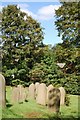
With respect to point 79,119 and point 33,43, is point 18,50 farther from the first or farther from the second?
point 79,119

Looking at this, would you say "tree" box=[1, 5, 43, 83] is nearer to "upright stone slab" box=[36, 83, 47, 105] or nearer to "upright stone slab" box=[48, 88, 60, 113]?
"upright stone slab" box=[36, 83, 47, 105]

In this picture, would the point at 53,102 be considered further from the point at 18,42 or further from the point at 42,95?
the point at 18,42

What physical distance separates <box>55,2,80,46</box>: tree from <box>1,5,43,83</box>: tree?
783 cm

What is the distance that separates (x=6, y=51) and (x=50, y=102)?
93.2ft

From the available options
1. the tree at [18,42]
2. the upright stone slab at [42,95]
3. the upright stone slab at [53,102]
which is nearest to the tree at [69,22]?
the tree at [18,42]

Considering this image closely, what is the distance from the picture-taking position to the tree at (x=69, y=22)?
35688 mm

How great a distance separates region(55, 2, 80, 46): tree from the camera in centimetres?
3569

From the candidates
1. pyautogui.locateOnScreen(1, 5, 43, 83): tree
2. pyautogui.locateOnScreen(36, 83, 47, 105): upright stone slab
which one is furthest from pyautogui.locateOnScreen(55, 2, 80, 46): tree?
pyautogui.locateOnScreen(36, 83, 47, 105): upright stone slab

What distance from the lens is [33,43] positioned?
44.7 meters

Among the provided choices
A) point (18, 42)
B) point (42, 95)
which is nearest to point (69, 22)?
point (18, 42)

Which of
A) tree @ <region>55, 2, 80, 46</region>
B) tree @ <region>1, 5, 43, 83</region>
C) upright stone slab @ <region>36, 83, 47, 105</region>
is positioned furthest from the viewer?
tree @ <region>1, 5, 43, 83</region>

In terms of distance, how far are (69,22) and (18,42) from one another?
10372 millimetres

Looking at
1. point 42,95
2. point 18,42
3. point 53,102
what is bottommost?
point 53,102

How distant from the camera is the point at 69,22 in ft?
119
